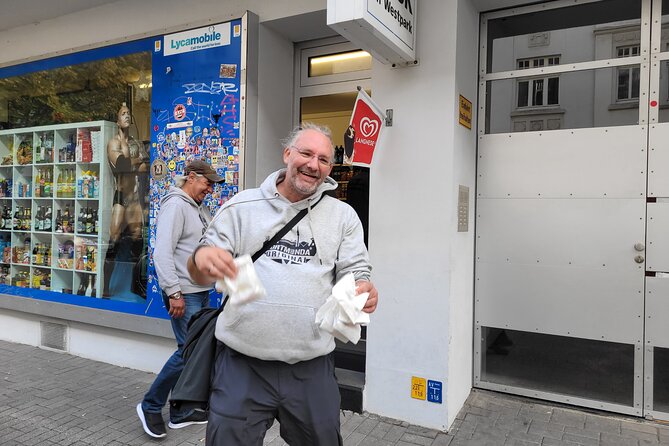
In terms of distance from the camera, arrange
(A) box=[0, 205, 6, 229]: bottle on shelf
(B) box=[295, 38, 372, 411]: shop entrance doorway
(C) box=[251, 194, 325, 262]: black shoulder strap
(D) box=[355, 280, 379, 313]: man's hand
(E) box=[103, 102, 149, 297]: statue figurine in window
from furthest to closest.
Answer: (A) box=[0, 205, 6, 229]: bottle on shelf → (E) box=[103, 102, 149, 297]: statue figurine in window → (B) box=[295, 38, 372, 411]: shop entrance doorway → (C) box=[251, 194, 325, 262]: black shoulder strap → (D) box=[355, 280, 379, 313]: man's hand

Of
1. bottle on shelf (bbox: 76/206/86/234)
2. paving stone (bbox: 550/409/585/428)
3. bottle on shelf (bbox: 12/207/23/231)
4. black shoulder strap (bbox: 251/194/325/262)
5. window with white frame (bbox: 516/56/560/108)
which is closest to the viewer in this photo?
black shoulder strap (bbox: 251/194/325/262)

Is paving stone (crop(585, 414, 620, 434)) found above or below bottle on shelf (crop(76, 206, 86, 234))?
below

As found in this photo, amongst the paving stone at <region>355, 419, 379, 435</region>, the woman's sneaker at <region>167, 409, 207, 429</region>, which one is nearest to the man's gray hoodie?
the woman's sneaker at <region>167, 409, 207, 429</region>

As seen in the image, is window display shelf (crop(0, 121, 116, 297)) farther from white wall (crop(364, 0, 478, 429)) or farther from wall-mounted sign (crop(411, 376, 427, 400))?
wall-mounted sign (crop(411, 376, 427, 400))

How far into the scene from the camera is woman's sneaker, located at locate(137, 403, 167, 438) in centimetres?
368

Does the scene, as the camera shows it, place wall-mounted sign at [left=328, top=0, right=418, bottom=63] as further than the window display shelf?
No

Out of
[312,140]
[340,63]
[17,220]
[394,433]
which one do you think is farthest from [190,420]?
[17,220]

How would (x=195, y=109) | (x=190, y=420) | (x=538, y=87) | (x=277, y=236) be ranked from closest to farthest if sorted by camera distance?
(x=277, y=236), (x=190, y=420), (x=538, y=87), (x=195, y=109)

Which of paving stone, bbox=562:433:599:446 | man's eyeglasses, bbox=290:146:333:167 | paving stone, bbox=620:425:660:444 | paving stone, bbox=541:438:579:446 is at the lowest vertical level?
paving stone, bbox=541:438:579:446

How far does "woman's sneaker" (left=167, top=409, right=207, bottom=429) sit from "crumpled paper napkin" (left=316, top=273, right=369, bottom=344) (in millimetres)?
2520

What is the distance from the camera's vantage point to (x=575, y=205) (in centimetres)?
404

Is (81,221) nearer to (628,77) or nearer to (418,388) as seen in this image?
(418,388)

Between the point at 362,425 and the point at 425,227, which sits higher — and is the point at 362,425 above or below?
below

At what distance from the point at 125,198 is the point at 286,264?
4.03 m
